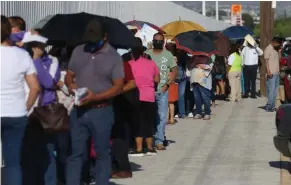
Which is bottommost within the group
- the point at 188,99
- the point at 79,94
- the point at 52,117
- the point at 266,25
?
the point at 188,99

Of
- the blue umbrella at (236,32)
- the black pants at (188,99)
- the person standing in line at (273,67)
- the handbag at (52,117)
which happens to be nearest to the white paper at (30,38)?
the handbag at (52,117)

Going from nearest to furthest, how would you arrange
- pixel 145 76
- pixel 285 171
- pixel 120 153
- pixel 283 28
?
pixel 120 153 < pixel 285 171 < pixel 145 76 < pixel 283 28

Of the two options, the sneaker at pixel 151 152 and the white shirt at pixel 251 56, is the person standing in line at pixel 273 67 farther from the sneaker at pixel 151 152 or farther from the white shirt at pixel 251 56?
the sneaker at pixel 151 152

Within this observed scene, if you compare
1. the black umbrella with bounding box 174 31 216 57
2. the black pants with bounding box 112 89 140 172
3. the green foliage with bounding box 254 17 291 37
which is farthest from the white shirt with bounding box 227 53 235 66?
the green foliage with bounding box 254 17 291 37

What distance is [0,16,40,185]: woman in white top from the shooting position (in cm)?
831

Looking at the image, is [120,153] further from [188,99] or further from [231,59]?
[231,59]

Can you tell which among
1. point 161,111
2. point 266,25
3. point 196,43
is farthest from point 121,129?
point 266,25

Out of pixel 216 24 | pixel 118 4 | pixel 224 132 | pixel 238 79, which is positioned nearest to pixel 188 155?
pixel 224 132

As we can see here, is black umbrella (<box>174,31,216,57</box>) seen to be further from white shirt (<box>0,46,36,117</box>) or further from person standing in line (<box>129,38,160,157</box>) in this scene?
white shirt (<box>0,46,36,117</box>)

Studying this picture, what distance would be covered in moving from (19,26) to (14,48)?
129 centimetres

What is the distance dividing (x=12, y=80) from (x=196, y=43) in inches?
473

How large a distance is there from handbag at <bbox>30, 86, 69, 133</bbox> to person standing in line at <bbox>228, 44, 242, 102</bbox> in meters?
16.5

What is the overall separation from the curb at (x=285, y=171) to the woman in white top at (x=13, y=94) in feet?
13.1

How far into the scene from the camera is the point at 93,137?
9422 millimetres
